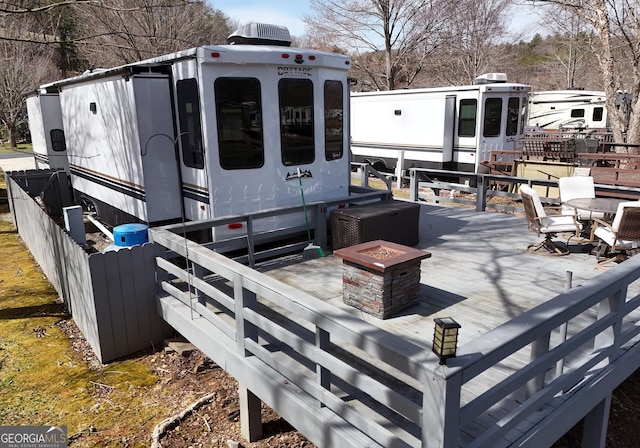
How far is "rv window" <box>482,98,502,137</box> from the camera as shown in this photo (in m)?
13.3

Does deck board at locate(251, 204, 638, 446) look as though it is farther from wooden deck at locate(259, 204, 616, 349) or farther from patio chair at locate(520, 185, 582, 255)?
patio chair at locate(520, 185, 582, 255)

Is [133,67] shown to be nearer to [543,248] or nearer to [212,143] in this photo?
[212,143]

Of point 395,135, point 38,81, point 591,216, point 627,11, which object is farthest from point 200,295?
point 38,81

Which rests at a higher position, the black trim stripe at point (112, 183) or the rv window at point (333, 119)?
the rv window at point (333, 119)

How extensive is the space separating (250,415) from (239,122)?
131 inches

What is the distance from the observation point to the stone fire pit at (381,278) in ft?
14.7

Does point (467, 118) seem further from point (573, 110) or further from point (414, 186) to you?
point (573, 110)

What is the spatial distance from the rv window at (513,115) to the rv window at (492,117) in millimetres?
417

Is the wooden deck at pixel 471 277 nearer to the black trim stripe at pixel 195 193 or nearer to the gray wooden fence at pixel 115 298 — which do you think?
the black trim stripe at pixel 195 193

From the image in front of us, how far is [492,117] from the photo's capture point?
13430 millimetres

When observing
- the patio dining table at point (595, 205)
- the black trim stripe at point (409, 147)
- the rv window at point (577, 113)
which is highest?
the rv window at point (577, 113)

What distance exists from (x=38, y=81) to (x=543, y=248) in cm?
2761

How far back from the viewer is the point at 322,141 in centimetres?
683

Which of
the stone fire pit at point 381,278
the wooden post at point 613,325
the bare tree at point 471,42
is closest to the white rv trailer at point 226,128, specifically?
the stone fire pit at point 381,278
